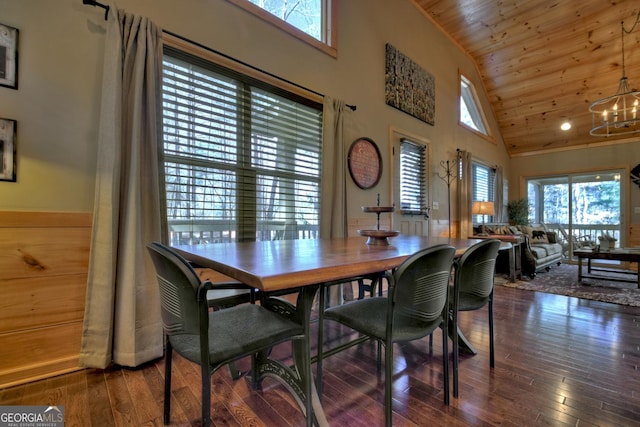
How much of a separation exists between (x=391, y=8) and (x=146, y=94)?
3565 millimetres

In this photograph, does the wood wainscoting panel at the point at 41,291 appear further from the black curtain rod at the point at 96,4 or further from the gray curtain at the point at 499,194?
the gray curtain at the point at 499,194

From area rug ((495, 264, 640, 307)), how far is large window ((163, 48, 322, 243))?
11.1 feet

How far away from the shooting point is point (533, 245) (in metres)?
5.46

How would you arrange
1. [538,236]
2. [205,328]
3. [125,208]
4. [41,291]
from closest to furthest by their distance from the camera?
1. [205,328]
2. [41,291]
3. [125,208]
4. [538,236]

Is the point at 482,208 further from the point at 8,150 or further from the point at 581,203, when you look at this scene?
the point at 8,150

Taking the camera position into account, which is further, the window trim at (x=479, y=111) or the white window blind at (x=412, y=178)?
the window trim at (x=479, y=111)

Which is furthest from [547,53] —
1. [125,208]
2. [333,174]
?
[125,208]

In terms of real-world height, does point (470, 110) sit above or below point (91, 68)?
above

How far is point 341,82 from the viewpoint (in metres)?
3.33

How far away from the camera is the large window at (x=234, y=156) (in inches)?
86.7

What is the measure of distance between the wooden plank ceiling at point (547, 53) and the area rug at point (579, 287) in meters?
3.27

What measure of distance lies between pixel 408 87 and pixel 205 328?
429 cm

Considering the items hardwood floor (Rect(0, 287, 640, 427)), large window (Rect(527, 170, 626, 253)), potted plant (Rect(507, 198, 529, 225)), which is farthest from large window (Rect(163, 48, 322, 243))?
large window (Rect(527, 170, 626, 253))
